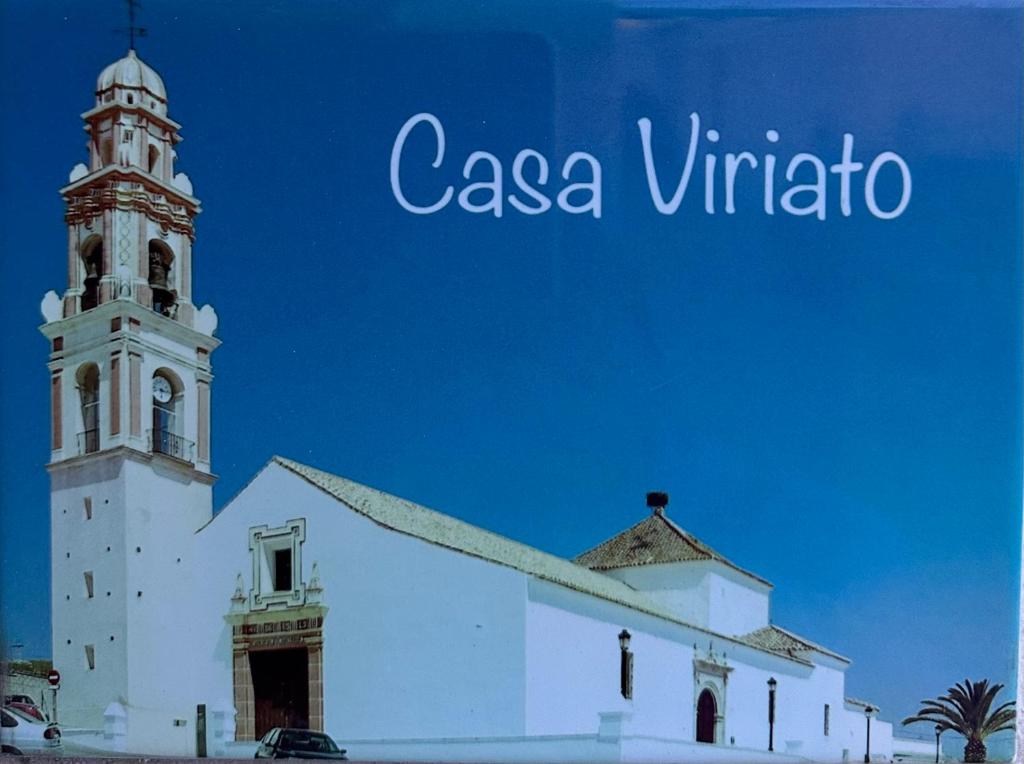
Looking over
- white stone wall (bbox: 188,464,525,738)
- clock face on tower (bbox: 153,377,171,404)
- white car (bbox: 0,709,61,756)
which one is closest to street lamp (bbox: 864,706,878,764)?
white stone wall (bbox: 188,464,525,738)

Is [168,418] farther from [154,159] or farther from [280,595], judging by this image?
[154,159]

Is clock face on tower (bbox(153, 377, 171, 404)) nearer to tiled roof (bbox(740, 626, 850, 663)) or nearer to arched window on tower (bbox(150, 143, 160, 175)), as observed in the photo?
arched window on tower (bbox(150, 143, 160, 175))

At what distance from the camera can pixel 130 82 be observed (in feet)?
17.7

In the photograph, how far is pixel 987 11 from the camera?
5.19m

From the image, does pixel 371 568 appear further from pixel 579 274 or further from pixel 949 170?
pixel 949 170

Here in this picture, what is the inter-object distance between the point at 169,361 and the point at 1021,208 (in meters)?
4.12

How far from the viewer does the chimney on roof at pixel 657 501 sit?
5305 mm

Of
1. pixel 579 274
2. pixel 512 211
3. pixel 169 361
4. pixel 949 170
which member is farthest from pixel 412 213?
pixel 949 170

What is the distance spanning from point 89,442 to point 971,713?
14.6 ft

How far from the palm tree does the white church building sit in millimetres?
282

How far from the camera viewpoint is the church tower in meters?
5.52

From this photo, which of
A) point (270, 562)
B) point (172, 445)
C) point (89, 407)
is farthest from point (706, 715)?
point (89, 407)

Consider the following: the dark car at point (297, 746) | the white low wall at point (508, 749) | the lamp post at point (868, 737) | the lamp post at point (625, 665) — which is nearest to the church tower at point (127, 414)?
the dark car at point (297, 746)

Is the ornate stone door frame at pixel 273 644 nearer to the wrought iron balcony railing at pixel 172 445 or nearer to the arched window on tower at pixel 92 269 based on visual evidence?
the wrought iron balcony railing at pixel 172 445
